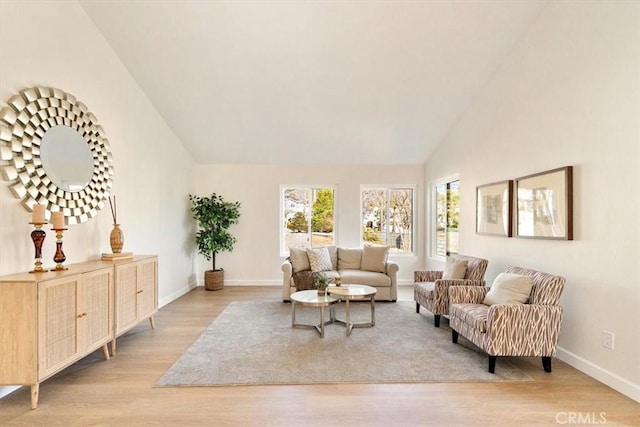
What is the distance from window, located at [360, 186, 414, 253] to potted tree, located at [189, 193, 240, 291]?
2680 mm

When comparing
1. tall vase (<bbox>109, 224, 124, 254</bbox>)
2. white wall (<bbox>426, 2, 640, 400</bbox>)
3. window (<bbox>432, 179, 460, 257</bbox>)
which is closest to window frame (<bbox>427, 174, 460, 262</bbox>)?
window (<bbox>432, 179, 460, 257</bbox>)

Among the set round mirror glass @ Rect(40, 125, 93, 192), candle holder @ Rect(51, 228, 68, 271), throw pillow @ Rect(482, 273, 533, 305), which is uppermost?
round mirror glass @ Rect(40, 125, 93, 192)

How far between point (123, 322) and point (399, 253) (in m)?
5.06

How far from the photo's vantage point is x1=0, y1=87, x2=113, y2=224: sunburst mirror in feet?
9.12

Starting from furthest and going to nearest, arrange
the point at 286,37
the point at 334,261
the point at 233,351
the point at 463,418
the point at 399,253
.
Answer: the point at 399,253 → the point at 334,261 → the point at 286,37 → the point at 233,351 → the point at 463,418

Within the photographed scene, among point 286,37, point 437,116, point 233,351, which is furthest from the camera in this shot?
point 437,116

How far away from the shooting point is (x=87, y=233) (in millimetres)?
3648

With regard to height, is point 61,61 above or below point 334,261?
above

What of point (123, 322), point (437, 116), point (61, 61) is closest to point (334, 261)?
point (437, 116)

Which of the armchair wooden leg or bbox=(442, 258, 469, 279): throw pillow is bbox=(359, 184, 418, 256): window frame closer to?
bbox=(442, 258, 469, 279): throw pillow

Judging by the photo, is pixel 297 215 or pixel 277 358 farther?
pixel 297 215

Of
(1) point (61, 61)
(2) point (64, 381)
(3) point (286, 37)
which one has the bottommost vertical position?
(2) point (64, 381)

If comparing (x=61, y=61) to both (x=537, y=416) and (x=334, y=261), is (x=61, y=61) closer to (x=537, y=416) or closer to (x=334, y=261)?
(x=334, y=261)

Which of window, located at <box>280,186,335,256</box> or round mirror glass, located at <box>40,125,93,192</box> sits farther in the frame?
window, located at <box>280,186,335,256</box>
